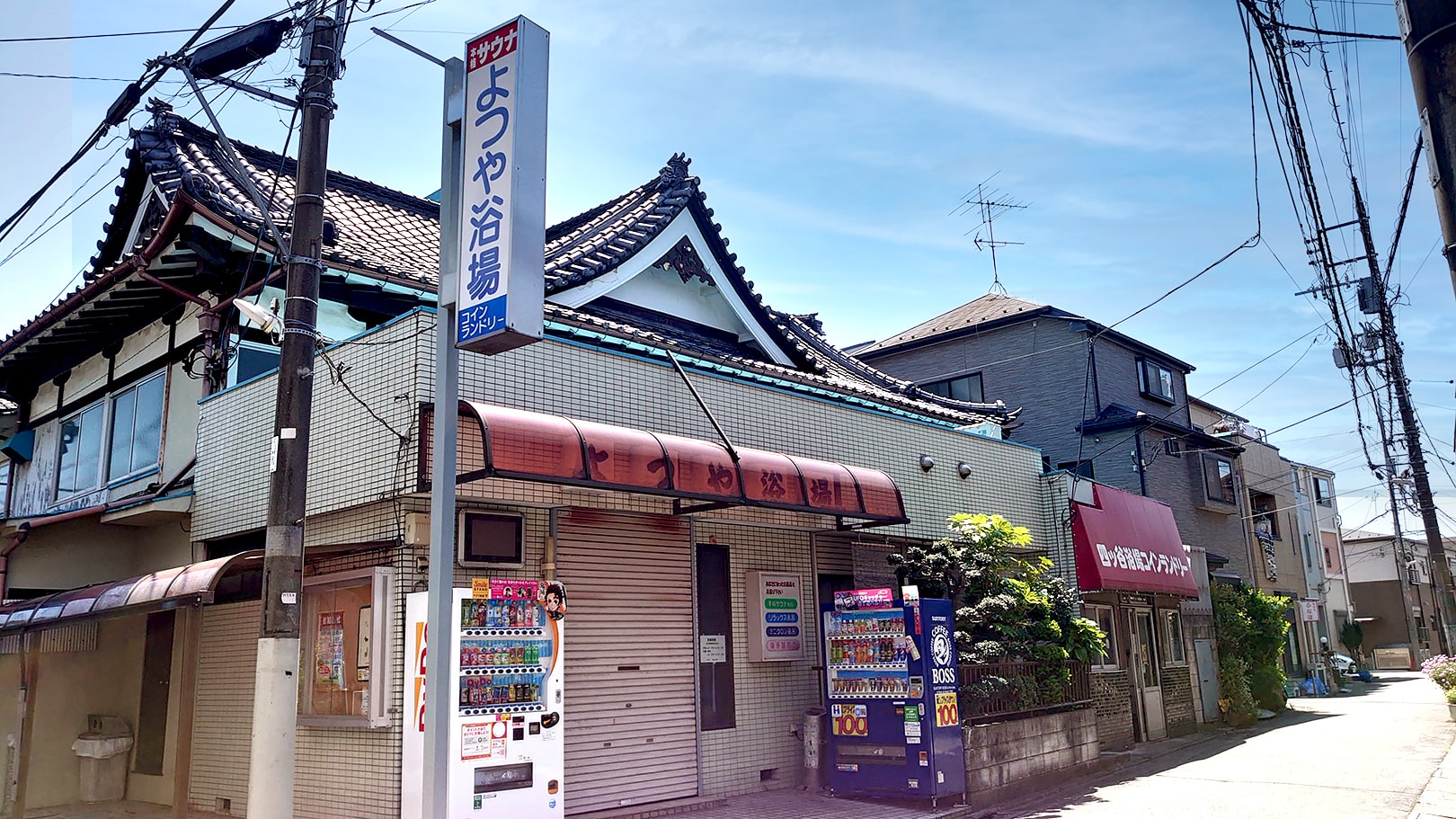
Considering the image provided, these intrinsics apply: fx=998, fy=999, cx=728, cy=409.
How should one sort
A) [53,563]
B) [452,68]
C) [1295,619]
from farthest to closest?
1. [1295,619]
2. [53,563]
3. [452,68]

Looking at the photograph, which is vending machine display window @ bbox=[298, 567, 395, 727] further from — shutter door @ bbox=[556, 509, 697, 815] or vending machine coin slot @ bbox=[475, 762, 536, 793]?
shutter door @ bbox=[556, 509, 697, 815]

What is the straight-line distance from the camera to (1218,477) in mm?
29000

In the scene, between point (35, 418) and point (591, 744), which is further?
point (35, 418)

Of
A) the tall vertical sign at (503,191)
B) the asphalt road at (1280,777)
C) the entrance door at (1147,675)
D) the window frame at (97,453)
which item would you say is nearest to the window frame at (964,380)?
the entrance door at (1147,675)

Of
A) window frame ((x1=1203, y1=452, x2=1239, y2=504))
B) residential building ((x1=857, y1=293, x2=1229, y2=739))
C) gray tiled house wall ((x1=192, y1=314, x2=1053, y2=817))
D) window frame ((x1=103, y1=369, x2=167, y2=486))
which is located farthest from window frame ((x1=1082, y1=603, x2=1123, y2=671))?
window frame ((x1=103, y1=369, x2=167, y2=486))

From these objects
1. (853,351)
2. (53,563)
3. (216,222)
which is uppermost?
(853,351)

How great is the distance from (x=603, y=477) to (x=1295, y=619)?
36029mm

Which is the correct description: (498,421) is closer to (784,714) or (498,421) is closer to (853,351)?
(784,714)

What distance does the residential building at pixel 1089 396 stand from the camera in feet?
84.5

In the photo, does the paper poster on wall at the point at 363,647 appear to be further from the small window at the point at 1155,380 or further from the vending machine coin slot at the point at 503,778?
the small window at the point at 1155,380

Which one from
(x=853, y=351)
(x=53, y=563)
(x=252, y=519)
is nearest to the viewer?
(x=252, y=519)

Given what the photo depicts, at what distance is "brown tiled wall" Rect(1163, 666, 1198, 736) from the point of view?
20797 mm

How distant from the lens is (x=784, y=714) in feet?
41.6

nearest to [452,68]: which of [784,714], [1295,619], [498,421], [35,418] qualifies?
[498,421]
